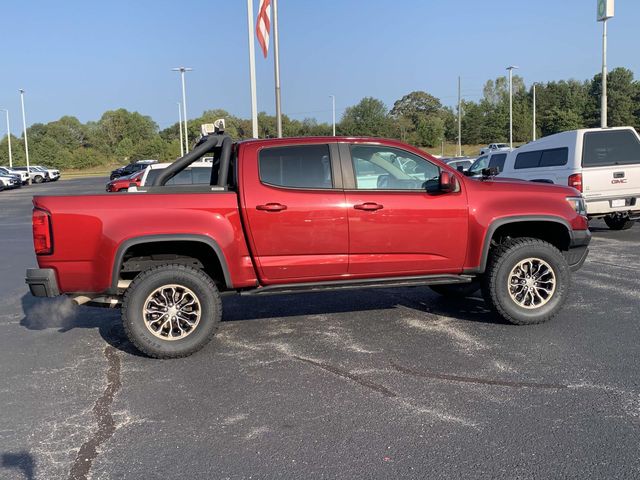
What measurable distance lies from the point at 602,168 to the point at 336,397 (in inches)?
340

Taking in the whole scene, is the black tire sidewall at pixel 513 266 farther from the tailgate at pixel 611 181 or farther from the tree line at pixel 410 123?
the tree line at pixel 410 123

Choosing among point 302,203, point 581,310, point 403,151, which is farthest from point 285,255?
point 581,310

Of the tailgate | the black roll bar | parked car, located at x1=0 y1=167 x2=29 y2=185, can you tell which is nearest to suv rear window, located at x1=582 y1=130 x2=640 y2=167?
the tailgate

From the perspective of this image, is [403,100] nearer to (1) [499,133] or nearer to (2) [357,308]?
(1) [499,133]

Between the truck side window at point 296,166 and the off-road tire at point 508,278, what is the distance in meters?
1.85

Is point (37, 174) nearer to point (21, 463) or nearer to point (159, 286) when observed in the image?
point (159, 286)

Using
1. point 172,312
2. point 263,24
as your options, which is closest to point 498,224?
point 172,312

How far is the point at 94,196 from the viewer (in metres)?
5.09

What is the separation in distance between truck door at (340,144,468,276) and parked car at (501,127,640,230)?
6.10 meters

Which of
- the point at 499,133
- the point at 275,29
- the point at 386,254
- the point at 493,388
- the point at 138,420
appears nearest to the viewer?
the point at 138,420

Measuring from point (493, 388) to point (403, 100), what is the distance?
10173cm

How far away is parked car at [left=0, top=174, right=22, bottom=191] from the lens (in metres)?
41.8

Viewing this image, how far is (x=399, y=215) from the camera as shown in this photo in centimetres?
550

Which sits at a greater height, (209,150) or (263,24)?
(263,24)
